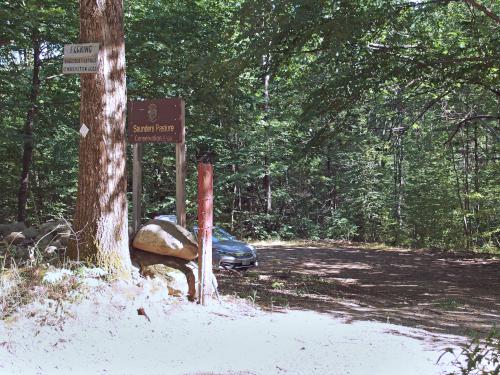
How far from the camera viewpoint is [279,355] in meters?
4.90

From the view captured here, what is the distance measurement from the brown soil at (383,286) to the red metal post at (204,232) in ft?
3.93

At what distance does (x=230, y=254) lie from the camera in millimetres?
12469

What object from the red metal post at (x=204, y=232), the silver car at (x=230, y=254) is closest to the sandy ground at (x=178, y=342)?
the red metal post at (x=204, y=232)

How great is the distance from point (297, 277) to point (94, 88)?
7.87 m

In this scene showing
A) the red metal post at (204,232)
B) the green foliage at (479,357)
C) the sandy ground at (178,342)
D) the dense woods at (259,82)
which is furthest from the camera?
the dense woods at (259,82)

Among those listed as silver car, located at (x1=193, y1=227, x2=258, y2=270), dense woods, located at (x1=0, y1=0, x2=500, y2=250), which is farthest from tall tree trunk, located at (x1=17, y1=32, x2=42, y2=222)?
silver car, located at (x1=193, y1=227, x2=258, y2=270)

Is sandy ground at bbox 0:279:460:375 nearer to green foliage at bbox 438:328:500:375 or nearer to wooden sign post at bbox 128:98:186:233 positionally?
green foliage at bbox 438:328:500:375

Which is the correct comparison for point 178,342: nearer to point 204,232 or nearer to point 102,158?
point 204,232

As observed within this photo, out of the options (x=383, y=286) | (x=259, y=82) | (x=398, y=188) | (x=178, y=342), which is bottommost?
(x=383, y=286)

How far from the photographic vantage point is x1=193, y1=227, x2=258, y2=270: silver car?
1229 centimetres

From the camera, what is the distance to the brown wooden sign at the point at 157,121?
722cm

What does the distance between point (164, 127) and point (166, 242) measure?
1.89 meters

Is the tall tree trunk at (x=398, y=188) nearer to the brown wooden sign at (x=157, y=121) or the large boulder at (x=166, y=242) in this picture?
the brown wooden sign at (x=157, y=121)

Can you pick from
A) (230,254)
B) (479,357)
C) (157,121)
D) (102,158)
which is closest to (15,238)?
(102,158)
